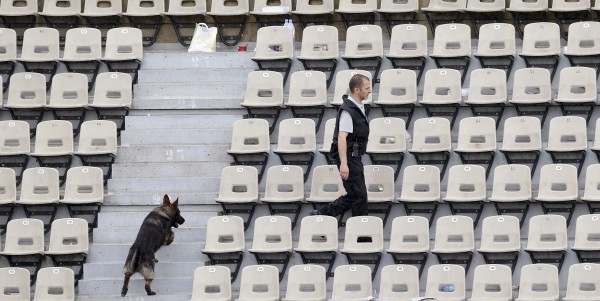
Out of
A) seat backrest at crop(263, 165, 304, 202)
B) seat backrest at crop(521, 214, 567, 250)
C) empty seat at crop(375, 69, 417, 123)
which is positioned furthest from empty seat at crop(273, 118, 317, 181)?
seat backrest at crop(521, 214, 567, 250)

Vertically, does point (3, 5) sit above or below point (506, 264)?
above

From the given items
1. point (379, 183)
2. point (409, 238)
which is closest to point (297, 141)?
point (379, 183)

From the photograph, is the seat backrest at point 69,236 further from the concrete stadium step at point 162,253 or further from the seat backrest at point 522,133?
the seat backrest at point 522,133

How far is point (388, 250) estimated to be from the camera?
46.9ft

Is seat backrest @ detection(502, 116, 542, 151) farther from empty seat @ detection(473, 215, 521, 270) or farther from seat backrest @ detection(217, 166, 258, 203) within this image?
seat backrest @ detection(217, 166, 258, 203)

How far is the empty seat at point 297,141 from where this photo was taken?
15312 mm

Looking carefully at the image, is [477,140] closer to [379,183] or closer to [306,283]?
[379,183]

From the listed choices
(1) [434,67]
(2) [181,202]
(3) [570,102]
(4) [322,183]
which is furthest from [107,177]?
(3) [570,102]

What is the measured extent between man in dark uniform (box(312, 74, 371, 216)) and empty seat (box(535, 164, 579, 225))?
1.66 meters

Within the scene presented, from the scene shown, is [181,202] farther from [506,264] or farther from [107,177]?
[506,264]

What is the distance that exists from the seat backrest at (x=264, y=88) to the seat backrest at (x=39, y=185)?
6.70 feet

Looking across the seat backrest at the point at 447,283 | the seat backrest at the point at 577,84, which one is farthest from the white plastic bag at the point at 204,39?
the seat backrest at the point at 447,283

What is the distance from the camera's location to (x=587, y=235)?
14133 millimetres

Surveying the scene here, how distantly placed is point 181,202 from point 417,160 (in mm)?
2311
